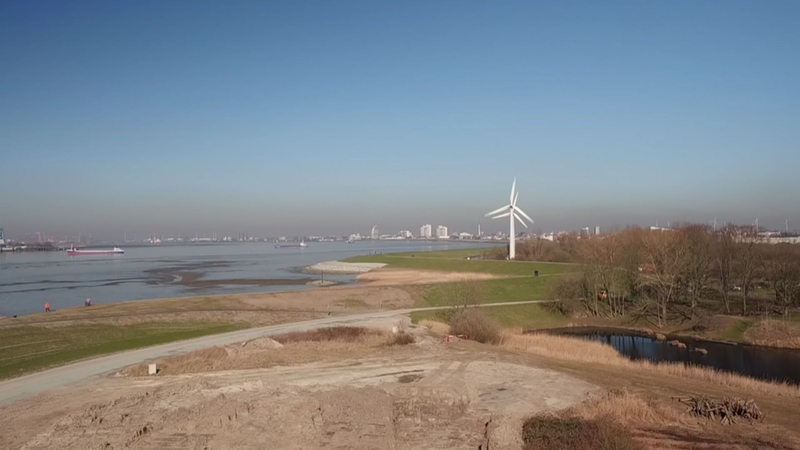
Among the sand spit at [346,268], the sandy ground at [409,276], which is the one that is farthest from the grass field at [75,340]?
the sand spit at [346,268]

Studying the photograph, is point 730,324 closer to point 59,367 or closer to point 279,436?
point 279,436

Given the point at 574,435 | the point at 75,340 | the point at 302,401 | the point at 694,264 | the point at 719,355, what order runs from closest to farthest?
1. the point at 574,435
2. the point at 302,401
3. the point at 75,340
4. the point at 719,355
5. the point at 694,264

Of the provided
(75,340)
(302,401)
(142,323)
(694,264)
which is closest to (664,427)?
(302,401)

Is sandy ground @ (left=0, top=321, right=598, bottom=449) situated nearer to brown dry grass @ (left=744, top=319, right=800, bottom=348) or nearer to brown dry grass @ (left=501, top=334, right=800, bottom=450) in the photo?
brown dry grass @ (left=501, top=334, right=800, bottom=450)

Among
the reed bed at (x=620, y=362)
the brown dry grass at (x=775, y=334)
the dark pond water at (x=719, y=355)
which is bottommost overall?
the dark pond water at (x=719, y=355)

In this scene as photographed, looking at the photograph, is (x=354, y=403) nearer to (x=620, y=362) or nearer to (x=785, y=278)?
(x=620, y=362)

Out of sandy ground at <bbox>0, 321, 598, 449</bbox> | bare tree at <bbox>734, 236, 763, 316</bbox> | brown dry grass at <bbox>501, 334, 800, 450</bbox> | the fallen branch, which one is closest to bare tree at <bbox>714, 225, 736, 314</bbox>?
bare tree at <bbox>734, 236, 763, 316</bbox>

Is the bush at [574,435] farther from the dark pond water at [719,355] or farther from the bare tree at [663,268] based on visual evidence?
the bare tree at [663,268]
